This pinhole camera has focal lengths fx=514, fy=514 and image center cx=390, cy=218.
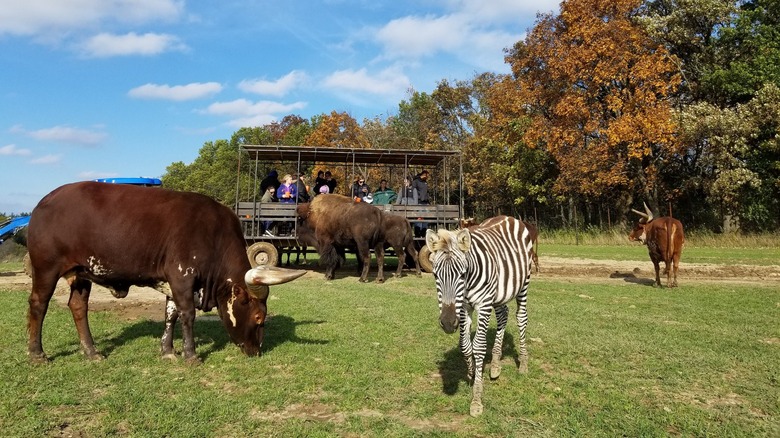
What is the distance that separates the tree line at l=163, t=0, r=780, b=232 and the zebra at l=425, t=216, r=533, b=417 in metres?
22.4

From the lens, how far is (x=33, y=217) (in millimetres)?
5801

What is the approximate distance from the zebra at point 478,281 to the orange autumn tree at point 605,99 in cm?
2229

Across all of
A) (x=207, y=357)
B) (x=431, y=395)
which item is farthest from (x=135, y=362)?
(x=431, y=395)

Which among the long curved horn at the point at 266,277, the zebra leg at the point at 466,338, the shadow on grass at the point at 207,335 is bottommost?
the shadow on grass at the point at 207,335

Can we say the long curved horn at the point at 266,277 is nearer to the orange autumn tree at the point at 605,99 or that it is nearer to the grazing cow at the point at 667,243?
the grazing cow at the point at 667,243

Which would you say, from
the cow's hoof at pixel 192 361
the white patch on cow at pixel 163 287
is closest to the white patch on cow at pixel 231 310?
the cow's hoof at pixel 192 361

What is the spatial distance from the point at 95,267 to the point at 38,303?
742 mm

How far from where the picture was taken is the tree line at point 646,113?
24250 millimetres

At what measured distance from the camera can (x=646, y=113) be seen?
2522 cm

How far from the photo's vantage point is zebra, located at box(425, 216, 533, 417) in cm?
429

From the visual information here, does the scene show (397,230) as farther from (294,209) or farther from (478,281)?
(478,281)

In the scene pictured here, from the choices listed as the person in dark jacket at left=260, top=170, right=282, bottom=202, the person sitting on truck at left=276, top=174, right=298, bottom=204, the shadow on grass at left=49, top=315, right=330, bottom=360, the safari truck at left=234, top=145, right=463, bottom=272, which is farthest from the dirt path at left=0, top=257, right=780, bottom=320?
the person in dark jacket at left=260, top=170, right=282, bottom=202

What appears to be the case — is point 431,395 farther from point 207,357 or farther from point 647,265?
point 647,265

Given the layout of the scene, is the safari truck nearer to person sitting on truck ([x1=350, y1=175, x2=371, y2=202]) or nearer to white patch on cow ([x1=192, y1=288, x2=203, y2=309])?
person sitting on truck ([x1=350, y1=175, x2=371, y2=202])
